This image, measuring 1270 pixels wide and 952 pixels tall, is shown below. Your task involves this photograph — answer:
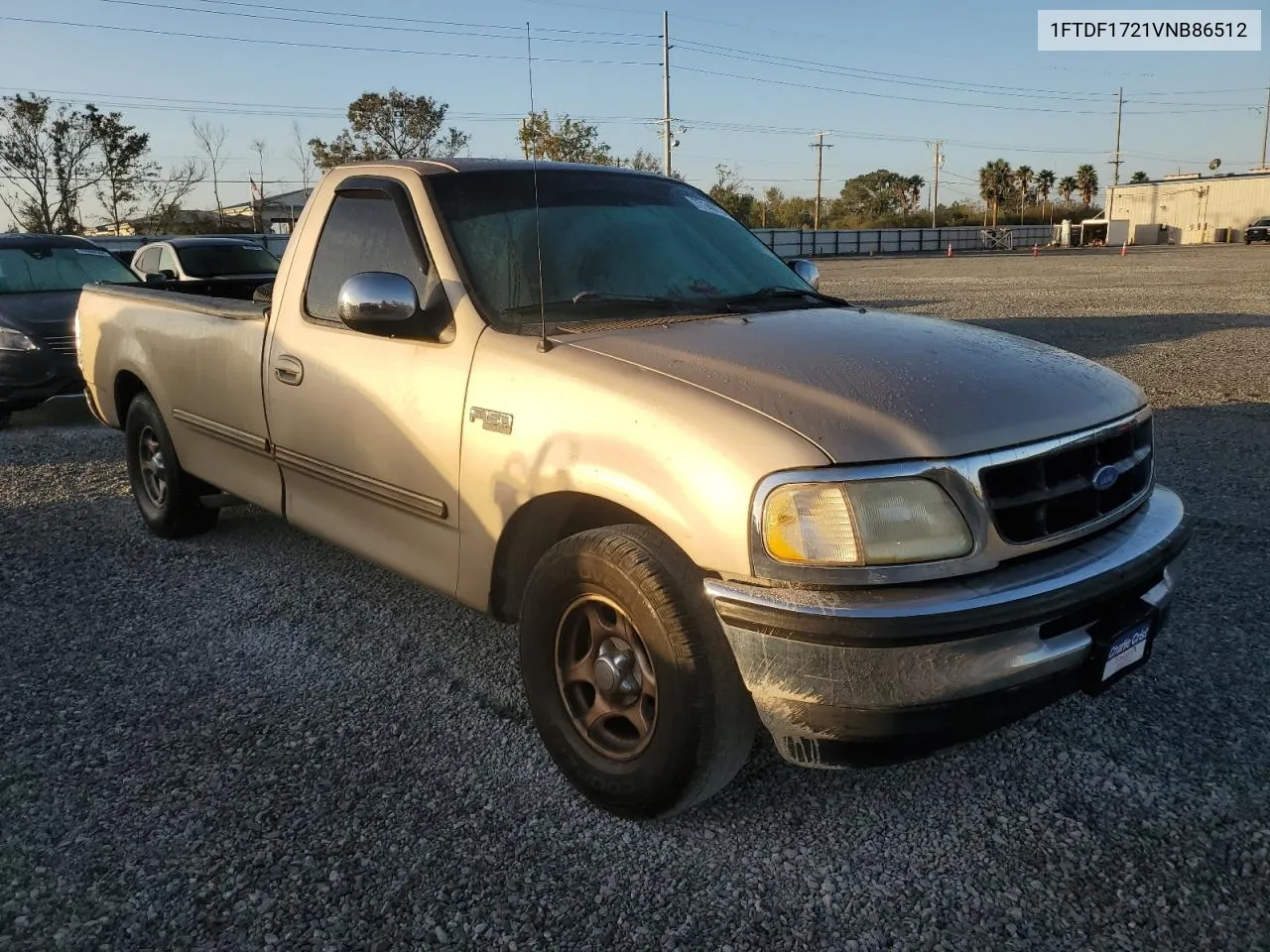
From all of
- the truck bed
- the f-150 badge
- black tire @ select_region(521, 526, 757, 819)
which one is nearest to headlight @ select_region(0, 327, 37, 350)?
the truck bed

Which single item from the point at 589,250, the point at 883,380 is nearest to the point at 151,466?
the point at 589,250

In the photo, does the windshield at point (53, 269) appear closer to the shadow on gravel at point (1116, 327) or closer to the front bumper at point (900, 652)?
the front bumper at point (900, 652)

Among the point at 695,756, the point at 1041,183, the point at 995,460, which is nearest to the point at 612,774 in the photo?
the point at 695,756

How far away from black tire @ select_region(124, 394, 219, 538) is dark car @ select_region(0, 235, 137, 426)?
3187 mm

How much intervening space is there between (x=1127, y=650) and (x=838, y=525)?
965mm

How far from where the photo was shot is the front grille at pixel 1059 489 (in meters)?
2.40

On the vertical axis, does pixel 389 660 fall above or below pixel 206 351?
below

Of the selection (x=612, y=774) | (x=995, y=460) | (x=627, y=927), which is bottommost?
(x=627, y=927)

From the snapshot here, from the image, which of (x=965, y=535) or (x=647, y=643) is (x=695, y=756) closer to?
(x=647, y=643)

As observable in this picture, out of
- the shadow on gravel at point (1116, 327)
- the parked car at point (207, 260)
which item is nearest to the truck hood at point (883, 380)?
the shadow on gravel at point (1116, 327)

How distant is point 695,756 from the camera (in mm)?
2475

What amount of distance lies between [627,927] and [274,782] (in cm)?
123

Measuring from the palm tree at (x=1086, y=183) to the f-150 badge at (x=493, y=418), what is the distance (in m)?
112

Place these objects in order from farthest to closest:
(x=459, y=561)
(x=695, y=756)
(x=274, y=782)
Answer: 1. (x=459, y=561)
2. (x=274, y=782)
3. (x=695, y=756)
